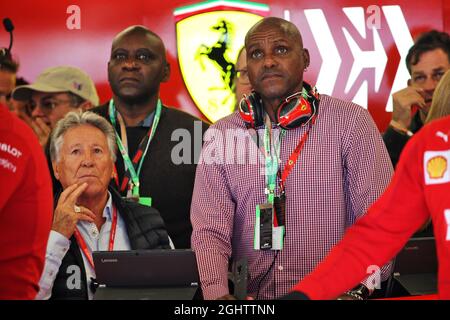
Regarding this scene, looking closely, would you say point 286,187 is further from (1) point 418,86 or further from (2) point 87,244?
(1) point 418,86

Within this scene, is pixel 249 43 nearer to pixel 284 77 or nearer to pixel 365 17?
pixel 284 77

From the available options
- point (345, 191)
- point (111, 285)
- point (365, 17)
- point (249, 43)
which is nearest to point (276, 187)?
point (345, 191)

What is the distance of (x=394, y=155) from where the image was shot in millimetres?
4723

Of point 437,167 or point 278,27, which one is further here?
point 278,27

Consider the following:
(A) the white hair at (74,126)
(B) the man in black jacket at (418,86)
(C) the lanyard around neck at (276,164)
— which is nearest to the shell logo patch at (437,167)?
(C) the lanyard around neck at (276,164)

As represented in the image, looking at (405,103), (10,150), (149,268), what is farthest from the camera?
(405,103)

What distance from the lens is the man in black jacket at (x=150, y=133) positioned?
14.7 feet

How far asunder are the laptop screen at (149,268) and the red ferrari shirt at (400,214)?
617 mm

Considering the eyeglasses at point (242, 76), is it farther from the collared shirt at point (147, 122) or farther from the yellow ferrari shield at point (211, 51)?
the collared shirt at point (147, 122)

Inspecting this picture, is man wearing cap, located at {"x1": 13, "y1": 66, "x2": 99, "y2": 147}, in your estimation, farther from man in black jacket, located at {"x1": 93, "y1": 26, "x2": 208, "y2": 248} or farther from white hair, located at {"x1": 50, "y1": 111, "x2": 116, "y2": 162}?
white hair, located at {"x1": 50, "y1": 111, "x2": 116, "y2": 162}

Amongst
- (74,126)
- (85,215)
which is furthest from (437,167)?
(74,126)

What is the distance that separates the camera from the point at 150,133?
4594mm

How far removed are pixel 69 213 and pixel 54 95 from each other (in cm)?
154
